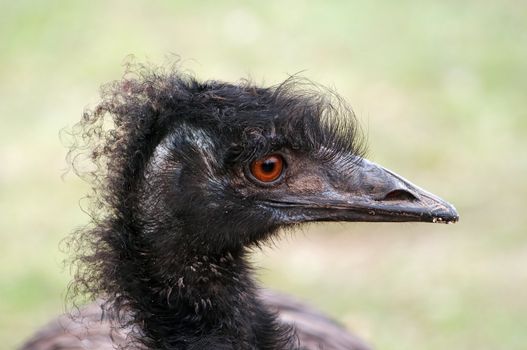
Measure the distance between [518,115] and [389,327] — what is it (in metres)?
2.95

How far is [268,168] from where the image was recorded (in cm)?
385

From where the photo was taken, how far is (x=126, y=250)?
3.84m

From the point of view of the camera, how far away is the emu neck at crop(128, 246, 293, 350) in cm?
379

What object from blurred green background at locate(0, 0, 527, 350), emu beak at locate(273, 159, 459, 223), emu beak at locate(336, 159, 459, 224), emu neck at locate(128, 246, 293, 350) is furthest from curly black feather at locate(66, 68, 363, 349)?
blurred green background at locate(0, 0, 527, 350)

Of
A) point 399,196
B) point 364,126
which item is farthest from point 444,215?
point 364,126

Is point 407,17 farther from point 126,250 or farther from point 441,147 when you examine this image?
point 126,250

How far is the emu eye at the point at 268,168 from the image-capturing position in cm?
383

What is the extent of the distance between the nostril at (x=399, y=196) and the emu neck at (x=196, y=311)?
1.88 ft

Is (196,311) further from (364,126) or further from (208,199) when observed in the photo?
(364,126)

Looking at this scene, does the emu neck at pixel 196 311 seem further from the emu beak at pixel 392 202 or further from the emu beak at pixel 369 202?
the emu beak at pixel 392 202

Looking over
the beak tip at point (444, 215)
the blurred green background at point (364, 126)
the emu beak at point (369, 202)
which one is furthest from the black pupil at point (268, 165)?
the blurred green background at point (364, 126)

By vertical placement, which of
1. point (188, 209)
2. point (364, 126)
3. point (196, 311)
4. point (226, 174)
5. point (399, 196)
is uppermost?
point (364, 126)

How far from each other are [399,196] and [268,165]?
43 centimetres

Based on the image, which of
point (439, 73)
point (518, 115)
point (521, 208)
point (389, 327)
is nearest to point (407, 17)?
point (439, 73)
